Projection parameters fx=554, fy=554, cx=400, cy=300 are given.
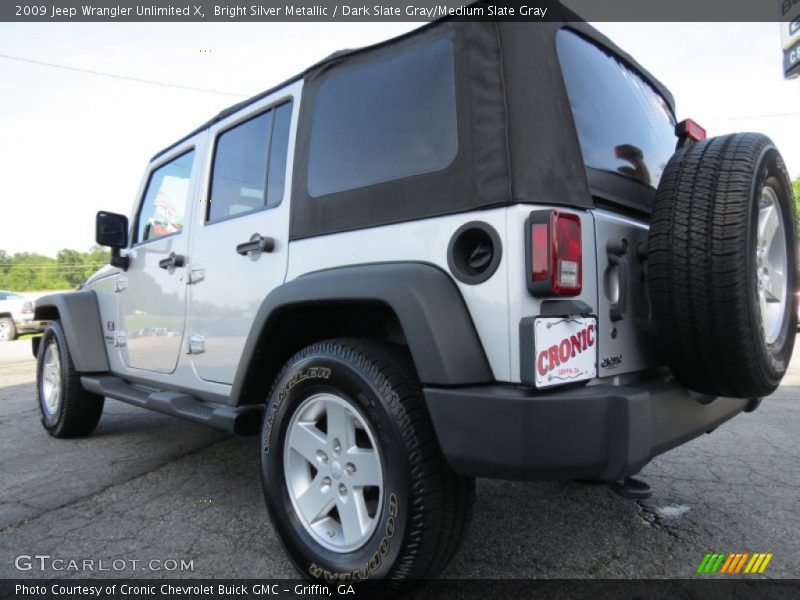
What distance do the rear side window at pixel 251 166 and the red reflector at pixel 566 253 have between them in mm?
1320

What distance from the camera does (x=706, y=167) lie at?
175cm

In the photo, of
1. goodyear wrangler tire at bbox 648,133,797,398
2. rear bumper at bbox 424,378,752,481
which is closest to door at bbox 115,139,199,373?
rear bumper at bbox 424,378,752,481

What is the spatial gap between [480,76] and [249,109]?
1.48m

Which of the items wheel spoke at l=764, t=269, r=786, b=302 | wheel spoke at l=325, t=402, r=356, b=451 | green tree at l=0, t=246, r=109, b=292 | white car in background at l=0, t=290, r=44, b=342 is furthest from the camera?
green tree at l=0, t=246, r=109, b=292

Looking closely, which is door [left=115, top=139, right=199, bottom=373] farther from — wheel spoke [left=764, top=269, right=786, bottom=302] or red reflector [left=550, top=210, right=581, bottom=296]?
wheel spoke [left=764, top=269, right=786, bottom=302]

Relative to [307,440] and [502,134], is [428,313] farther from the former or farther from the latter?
[307,440]

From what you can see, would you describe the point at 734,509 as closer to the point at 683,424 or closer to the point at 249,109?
the point at 683,424

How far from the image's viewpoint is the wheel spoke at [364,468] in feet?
5.98

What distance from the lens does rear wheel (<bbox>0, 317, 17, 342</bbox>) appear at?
16.5 m

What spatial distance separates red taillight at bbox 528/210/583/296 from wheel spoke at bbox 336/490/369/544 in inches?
36.9

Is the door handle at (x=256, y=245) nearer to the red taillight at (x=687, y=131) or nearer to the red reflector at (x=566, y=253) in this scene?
the red reflector at (x=566, y=253)

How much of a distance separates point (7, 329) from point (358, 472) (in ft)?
61.4

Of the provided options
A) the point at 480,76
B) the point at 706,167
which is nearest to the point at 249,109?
the point at 480,76

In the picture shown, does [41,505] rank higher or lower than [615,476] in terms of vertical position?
lower
